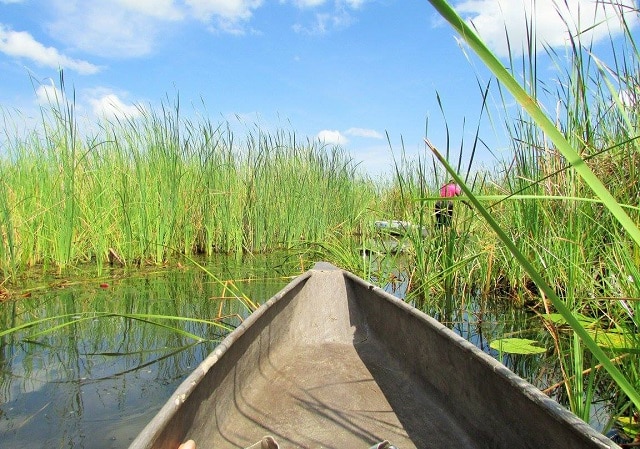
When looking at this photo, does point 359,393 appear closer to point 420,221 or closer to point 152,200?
point 420,221

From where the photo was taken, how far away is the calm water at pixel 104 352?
174 centimetres

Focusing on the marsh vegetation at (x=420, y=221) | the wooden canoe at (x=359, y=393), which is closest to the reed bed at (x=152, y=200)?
the marsh vegetation at (x=420, y=221)

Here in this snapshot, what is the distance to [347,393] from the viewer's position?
1.93 metres

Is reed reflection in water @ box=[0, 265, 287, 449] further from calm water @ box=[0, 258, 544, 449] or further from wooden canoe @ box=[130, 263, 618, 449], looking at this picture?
wooden canoe @ box=[130, 263, 618, 449]

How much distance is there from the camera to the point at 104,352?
249cm

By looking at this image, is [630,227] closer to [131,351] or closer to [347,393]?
[347,393]

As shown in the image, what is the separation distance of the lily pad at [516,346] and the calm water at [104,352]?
0.15 meters

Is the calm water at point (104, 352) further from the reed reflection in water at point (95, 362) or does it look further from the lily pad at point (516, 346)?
the lily pad at point (516, 346)

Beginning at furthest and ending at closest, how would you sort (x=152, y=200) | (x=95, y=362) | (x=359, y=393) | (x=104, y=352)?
(x=152, y=200) < (x=104, y=352) < (x=95, y=362) < (x=359, y=393)

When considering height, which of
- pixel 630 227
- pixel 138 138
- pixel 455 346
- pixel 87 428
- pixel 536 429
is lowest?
pixel 87 428

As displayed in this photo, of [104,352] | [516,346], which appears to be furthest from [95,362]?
[516,346]

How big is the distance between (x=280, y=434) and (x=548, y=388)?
112cm

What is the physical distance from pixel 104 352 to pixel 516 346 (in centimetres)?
218

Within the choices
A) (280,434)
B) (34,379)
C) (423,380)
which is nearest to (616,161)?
(423,380)
